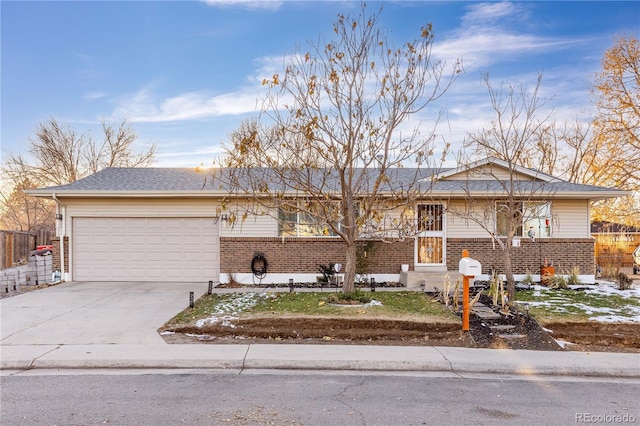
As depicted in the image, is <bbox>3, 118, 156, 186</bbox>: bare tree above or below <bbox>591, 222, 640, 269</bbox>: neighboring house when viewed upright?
above

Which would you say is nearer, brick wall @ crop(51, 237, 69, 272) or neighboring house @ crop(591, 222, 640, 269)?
brick wall @ crop(51, 237, 69, 272)

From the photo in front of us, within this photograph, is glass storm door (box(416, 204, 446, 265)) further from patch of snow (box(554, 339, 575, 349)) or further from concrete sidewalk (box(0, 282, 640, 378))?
concrete sidewalk (box(0, 282, 640, 378))

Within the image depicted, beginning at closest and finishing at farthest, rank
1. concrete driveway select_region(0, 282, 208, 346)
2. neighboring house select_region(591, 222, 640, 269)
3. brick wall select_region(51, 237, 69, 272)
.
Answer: concrete driveway select_region(0, 282, 208, 346) → brick wall select_region(51, 237, 69, 272) → neighboring house select_region(591, 222, 640, 269)

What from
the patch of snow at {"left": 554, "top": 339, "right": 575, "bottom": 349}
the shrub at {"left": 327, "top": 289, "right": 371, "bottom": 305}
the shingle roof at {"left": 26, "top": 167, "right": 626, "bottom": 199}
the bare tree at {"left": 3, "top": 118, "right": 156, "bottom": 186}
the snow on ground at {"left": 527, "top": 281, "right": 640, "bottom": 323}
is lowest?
the patch of snow at {"left": 554, "top": 339, "right": 575, "bottom": 349}

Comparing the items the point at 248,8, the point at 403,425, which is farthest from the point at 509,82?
the point at 403,425

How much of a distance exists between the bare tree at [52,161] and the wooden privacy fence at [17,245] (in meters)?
11.3

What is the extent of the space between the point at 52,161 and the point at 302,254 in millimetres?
27103

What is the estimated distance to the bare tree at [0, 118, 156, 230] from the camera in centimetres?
3197

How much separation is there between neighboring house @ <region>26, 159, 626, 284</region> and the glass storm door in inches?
1.3

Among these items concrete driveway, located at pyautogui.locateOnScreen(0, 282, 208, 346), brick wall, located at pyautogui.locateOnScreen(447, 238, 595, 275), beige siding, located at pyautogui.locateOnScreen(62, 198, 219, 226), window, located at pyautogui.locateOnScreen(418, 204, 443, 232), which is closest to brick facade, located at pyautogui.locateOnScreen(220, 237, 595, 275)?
brick wall, located at pyautogui.locateOnScreen(447, 238, 595, 275)

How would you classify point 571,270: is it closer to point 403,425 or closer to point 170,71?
point 403,425

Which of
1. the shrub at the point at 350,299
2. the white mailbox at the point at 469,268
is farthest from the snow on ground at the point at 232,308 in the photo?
the white mailbox at the point at 469,268

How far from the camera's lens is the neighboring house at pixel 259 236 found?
46.2 feet

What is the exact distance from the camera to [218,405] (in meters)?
4.89
